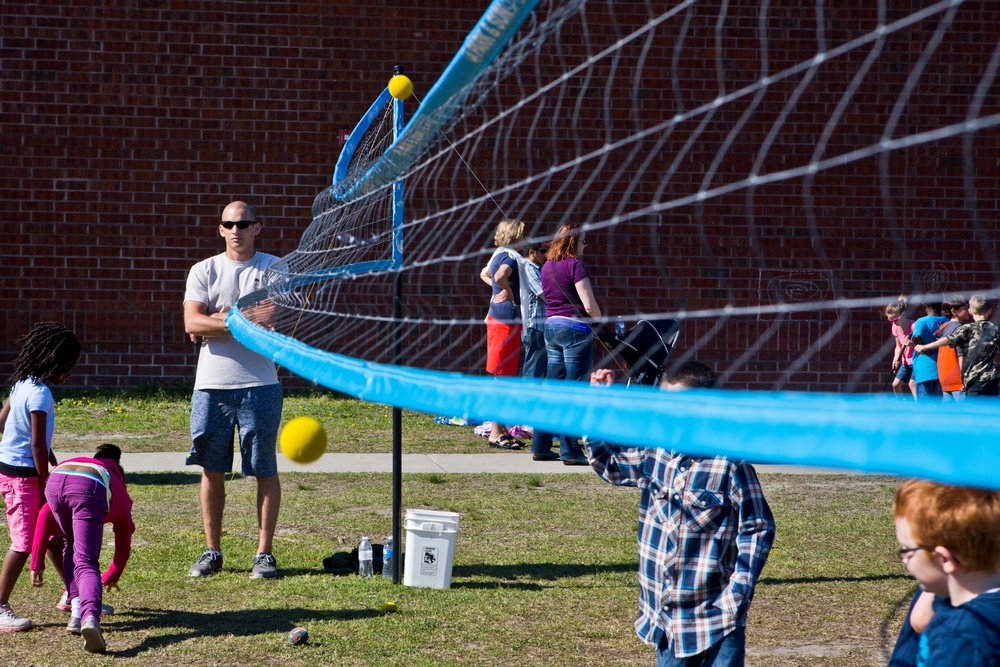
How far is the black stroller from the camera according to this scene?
24.2 feet

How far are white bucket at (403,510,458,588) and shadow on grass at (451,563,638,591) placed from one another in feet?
0.45

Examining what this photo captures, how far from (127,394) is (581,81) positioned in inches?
247

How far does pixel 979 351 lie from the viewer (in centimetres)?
920

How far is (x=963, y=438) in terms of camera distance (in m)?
1.17

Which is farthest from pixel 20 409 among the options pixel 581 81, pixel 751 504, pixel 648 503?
pixel 581 81

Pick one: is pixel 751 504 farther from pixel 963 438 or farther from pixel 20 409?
pixel 20 409

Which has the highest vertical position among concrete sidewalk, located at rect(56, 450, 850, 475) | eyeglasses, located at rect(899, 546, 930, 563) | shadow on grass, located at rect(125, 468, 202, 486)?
eyeglasses, located at rect(899, 546, 930, 563)

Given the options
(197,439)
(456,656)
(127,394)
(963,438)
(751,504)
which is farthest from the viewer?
(127,394)

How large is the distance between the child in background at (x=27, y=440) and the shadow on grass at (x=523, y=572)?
205 centimetres

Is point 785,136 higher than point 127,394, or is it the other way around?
point 785,136

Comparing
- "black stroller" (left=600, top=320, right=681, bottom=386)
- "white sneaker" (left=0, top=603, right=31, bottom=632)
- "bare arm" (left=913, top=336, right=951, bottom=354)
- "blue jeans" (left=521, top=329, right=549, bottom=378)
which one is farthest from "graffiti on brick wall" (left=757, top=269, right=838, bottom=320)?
"white sneaker" (left=0, top=603, right=31, bottom=632)

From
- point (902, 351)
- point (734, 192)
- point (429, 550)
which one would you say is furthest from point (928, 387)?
point (429, 550)

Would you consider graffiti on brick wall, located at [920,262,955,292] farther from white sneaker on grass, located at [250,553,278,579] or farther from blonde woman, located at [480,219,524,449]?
white sneaker on grass, located at [250,553,278,579]

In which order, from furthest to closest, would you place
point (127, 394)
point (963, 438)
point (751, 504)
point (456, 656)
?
point (127, 394)
point (456, 656)
point (751, 504)
point (963, 438)
